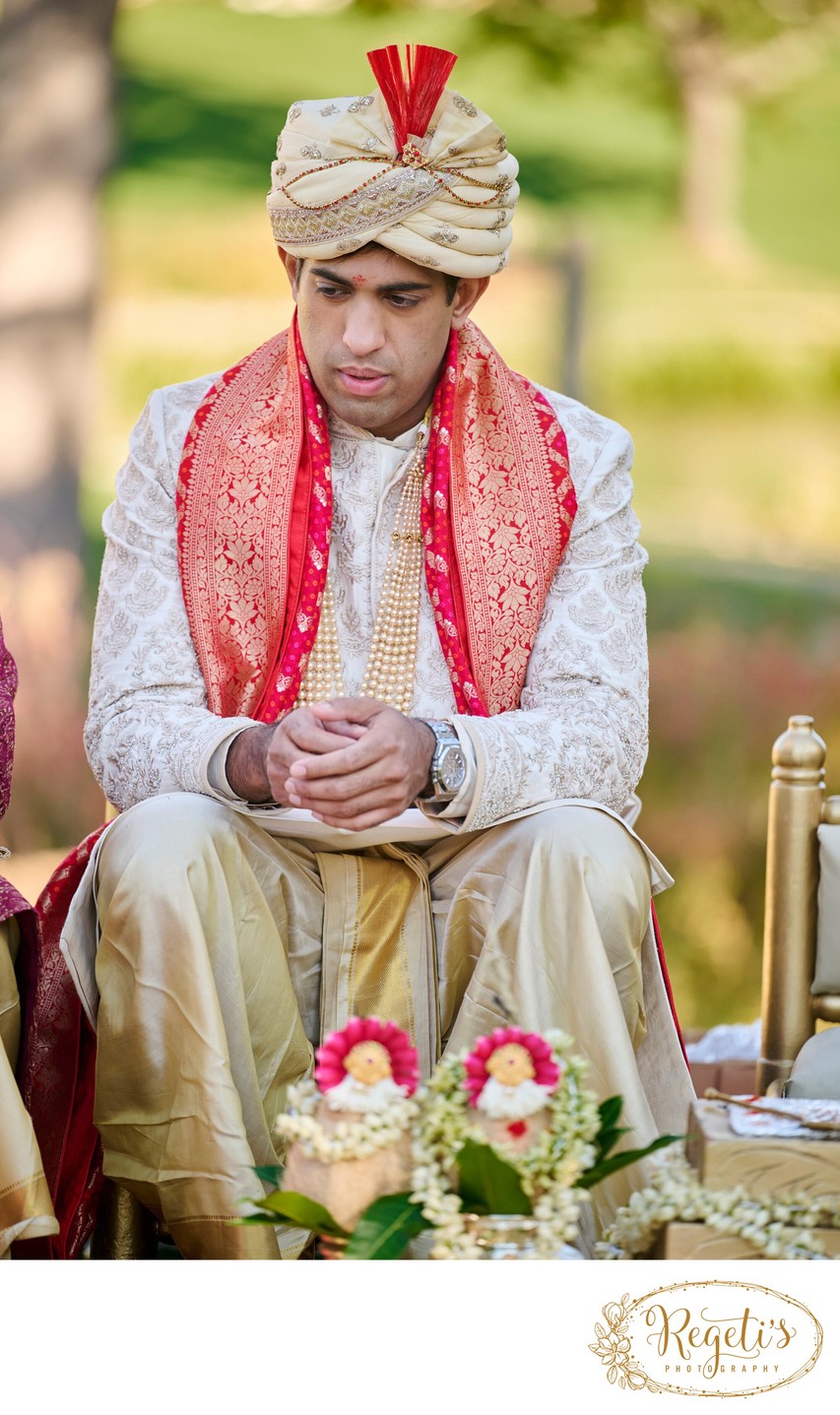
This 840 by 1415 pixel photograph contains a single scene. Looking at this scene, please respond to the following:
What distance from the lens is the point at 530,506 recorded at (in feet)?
9.74

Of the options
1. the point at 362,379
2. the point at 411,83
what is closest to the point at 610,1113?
the point at 362,379

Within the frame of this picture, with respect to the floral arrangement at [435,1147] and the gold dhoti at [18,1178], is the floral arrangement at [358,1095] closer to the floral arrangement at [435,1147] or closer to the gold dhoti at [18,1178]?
the floral arrangement at [435,1147]

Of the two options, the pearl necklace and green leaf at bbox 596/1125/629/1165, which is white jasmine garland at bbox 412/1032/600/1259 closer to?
green leaf at bbox 596/1125/629/1165

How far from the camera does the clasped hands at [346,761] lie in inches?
98.2

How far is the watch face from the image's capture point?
2.59m

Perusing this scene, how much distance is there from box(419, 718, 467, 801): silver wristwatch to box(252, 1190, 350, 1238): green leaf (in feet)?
2.60

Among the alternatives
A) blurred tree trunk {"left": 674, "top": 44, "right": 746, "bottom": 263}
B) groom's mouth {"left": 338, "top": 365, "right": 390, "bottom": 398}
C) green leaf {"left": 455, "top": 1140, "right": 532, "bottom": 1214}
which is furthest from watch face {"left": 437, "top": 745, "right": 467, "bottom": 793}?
blurred tree trunk {"left": 674, "top": 44, "right": 746, "bottom": 263}

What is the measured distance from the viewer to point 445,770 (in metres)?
2.59

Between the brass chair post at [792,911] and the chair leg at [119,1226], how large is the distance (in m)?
1.07

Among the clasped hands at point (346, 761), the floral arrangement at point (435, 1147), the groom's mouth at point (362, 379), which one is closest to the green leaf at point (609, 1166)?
the floral arrangement at point (435, 1147)

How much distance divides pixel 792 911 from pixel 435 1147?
130 cm
